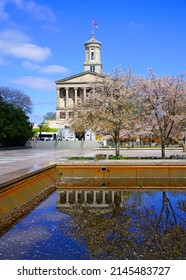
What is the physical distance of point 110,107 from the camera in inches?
1090

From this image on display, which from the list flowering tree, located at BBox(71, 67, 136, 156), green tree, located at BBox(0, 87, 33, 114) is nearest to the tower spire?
green tree, located at BBox(0, 87, 33, 114)

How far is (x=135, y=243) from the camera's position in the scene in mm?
6973

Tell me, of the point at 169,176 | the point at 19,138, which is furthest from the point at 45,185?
the point at 19,138

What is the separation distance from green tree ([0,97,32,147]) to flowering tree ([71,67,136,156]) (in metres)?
25.9

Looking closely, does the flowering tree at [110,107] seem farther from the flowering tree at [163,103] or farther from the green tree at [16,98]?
the green tree at [16,98]

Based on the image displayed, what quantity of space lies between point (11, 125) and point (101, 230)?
1920 inches

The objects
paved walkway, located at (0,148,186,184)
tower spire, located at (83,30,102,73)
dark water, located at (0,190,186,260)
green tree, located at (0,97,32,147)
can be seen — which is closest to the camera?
dark water, located at (0,190,186,260)

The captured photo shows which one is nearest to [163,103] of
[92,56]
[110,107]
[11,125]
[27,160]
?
[110,107]

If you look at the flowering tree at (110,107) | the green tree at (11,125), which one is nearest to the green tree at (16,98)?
the green tree at (11,125)

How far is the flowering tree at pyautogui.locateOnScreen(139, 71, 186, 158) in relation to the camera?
86.1 ft

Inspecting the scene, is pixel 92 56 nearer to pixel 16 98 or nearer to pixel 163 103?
pixel 16 98

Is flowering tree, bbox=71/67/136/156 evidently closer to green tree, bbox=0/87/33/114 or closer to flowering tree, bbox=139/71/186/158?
flowering tree, bbox=139/71/186/158
